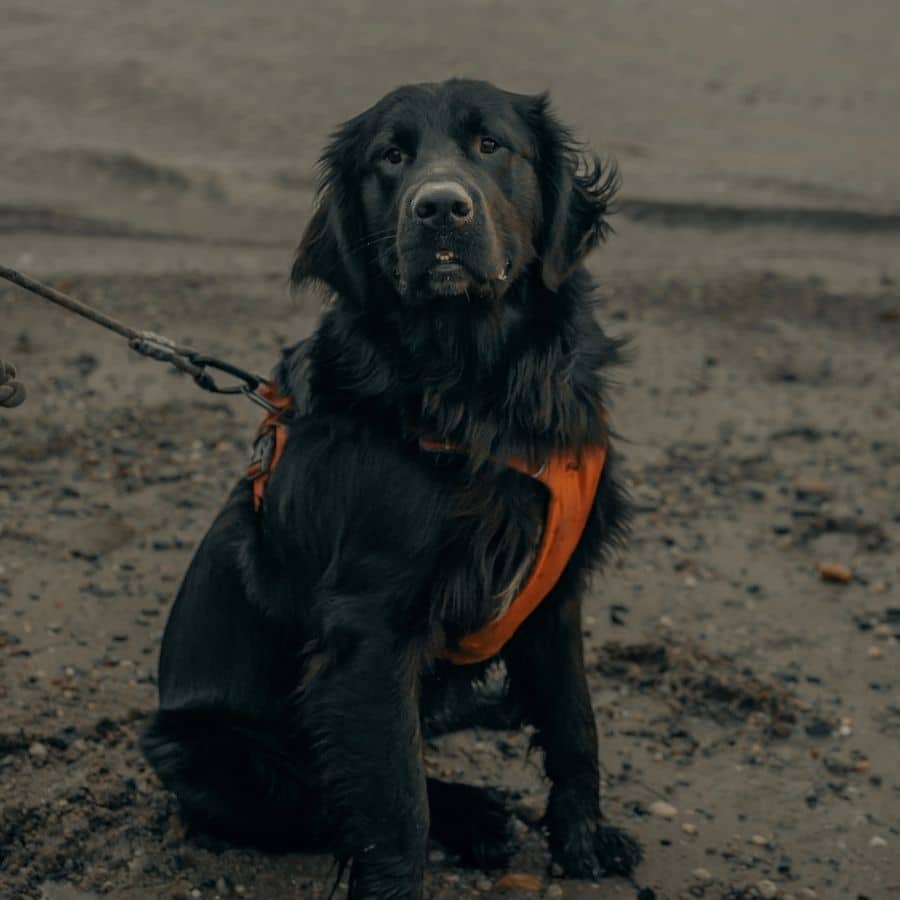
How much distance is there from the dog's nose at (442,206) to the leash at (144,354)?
638 mm

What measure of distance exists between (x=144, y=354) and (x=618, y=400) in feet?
8.82

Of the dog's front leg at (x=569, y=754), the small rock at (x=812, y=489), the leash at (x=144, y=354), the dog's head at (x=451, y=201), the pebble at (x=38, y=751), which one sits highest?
the dog's head at (x=451, y=201)

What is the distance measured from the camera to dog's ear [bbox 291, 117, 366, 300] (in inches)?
136

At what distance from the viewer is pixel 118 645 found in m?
4.37

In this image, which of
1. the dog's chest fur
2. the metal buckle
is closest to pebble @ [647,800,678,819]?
the dog's chest fur

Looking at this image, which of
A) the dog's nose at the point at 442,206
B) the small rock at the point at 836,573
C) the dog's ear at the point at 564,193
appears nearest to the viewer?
the dog's nose at the point at 442,206

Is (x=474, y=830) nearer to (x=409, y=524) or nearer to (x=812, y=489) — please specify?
(x=409, y=524)

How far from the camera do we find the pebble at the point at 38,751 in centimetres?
383

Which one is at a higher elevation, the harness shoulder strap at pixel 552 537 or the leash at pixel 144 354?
the leash at pixel 144 354

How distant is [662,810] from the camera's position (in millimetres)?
3814

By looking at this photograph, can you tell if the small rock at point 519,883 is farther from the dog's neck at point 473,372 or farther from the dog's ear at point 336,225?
the dog's ear at point 336,225

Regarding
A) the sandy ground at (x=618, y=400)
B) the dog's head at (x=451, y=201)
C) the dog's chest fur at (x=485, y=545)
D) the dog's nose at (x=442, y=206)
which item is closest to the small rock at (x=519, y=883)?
Answer: the sandy ground at (x=618, y=400)

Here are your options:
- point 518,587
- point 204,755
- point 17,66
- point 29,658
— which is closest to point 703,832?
point 518,587

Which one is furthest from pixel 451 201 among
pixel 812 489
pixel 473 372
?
pixel 812 489
